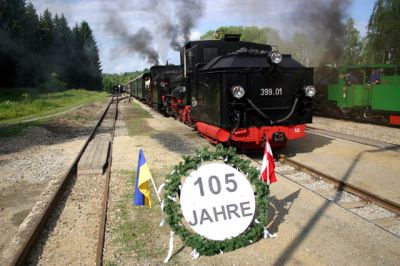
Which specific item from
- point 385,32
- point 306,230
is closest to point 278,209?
point 306,230

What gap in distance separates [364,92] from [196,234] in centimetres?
1250

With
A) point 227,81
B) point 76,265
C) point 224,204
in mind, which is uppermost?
point 227,81

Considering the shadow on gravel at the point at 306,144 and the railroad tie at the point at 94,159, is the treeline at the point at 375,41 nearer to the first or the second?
the shadow on gravel at the point at 306,144

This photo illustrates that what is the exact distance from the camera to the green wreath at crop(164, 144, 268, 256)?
159 inches

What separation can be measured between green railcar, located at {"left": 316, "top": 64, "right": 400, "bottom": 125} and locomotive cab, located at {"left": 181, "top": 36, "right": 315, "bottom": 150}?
235 inches

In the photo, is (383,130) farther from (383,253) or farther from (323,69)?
(383,253)

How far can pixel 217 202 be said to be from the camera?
412 centimetres

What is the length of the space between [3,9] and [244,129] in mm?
49893

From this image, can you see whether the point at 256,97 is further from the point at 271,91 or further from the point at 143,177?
the point at 143,177

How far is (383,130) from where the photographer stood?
12.5 meters

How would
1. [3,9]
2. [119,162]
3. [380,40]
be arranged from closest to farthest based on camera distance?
[119,162]
[380,40]
[3,9]

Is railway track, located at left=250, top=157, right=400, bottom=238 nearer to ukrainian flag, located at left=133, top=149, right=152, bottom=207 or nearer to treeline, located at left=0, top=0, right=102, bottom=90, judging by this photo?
ukrainian flag, located at left=133, top=149, right=152, bottom=207

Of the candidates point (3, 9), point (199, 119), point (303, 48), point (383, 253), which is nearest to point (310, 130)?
point (199, 119)

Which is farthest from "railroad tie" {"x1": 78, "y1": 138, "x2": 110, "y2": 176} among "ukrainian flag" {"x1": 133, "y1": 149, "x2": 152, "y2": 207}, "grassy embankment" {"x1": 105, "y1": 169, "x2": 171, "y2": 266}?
Result: "ukrainian flag" {"x1": 133, "y1": 149, "x2": 152, "y2": 207}
